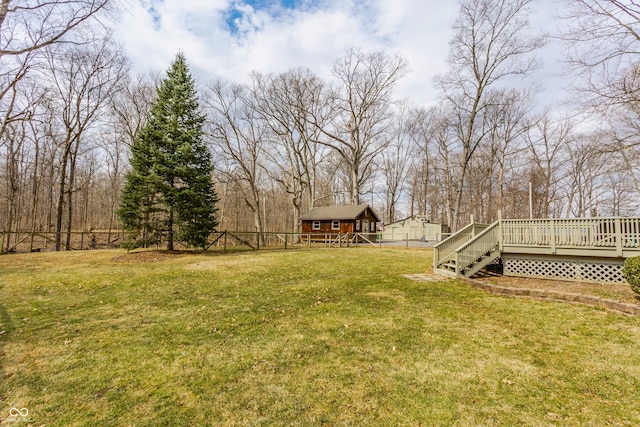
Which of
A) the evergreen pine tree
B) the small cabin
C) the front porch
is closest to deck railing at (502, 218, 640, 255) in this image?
the front porch

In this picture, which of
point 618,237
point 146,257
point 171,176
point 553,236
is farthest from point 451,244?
point 171,176

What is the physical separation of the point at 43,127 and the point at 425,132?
38.4 metres

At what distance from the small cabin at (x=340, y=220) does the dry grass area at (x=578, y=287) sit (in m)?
18.1

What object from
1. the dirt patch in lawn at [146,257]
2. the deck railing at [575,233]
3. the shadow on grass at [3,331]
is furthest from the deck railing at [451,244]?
the dirt patch in lawn at [146,257]

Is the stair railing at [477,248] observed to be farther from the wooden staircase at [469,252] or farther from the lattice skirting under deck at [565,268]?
the lattice skirting under deck at [565,268]


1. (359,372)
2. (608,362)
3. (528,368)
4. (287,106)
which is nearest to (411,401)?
(359,372)

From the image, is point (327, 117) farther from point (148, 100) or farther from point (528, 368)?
point (528, 368)

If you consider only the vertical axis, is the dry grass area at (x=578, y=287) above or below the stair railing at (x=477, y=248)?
below

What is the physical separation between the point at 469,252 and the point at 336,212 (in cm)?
1967

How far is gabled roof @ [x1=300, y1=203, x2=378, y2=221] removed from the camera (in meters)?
26.7

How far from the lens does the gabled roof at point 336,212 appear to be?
26734 mm

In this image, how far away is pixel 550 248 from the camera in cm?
805

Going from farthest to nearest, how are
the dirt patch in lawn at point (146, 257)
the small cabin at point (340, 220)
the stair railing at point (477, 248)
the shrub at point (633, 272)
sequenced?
the small cabin at point (340, 220) → the dirt patch in lawn at point (146, 257) → the stair railing at point (477, 248) → the shrub at point (633, 272)

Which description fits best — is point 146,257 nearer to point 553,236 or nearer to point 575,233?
point 553,236
